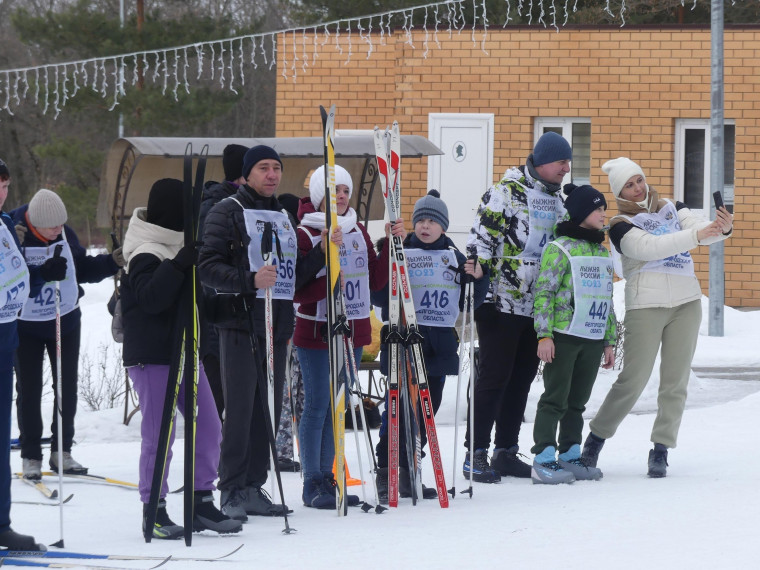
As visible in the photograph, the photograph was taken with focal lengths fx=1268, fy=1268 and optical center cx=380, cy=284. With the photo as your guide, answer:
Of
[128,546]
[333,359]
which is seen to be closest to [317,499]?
[333,359]

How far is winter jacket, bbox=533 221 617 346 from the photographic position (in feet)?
22.5

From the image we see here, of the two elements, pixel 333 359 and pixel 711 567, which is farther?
pixel 333 359

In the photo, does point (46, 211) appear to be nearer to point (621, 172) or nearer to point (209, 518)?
point (209, 518)

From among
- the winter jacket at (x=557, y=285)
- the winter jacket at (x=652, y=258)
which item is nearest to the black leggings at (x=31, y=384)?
the winter jacket at (x=557, y=285)

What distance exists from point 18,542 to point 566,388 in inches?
121

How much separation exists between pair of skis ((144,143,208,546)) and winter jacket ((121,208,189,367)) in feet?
0.14

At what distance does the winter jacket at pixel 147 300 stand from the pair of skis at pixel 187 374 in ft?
0.14

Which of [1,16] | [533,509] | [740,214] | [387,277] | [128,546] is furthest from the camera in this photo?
[1,16]

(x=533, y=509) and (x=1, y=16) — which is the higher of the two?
(x=1, y=16)

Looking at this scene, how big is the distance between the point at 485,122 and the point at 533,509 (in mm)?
13931

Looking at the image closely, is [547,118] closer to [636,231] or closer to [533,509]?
[636,231]

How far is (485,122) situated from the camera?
19.6m

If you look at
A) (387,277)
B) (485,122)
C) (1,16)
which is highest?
(1,16)

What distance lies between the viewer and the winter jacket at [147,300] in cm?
554
